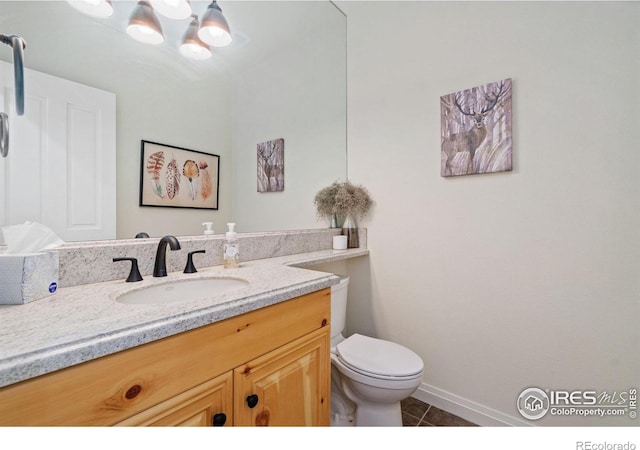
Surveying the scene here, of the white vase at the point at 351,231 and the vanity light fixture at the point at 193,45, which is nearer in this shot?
the vanity light fixture at the point at 193,45

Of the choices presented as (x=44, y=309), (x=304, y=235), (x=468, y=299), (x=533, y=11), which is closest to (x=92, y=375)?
(x=44, y=309)

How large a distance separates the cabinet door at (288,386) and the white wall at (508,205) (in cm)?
94

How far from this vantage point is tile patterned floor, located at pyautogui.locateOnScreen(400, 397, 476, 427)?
150cm

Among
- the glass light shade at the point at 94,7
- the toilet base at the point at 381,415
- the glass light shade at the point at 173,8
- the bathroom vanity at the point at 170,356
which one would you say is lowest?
the toilet base at the point at 381,415

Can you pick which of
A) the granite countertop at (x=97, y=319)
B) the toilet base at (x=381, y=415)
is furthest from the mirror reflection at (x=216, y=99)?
the toilet base at (x=381, y=415)

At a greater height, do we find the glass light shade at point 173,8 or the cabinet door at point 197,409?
the glass light shade at point 173,8

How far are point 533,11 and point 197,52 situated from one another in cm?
163

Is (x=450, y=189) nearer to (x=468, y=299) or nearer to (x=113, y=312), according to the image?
(x=468, y=299)

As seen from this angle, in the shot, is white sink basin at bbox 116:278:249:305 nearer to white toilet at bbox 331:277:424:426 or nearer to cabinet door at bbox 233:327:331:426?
cabinet door at bbox 233:327:331:426

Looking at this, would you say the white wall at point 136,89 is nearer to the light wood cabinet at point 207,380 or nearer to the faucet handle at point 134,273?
the faucet handle at point 134,273

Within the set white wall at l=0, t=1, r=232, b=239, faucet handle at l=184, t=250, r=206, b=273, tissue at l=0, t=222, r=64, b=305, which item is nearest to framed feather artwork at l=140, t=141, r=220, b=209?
white wall at l=0, t=1, r=232, b=239

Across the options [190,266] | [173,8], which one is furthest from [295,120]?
[190,266]

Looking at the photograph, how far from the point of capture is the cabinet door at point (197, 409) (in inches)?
23.6

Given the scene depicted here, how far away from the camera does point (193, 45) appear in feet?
4.12
